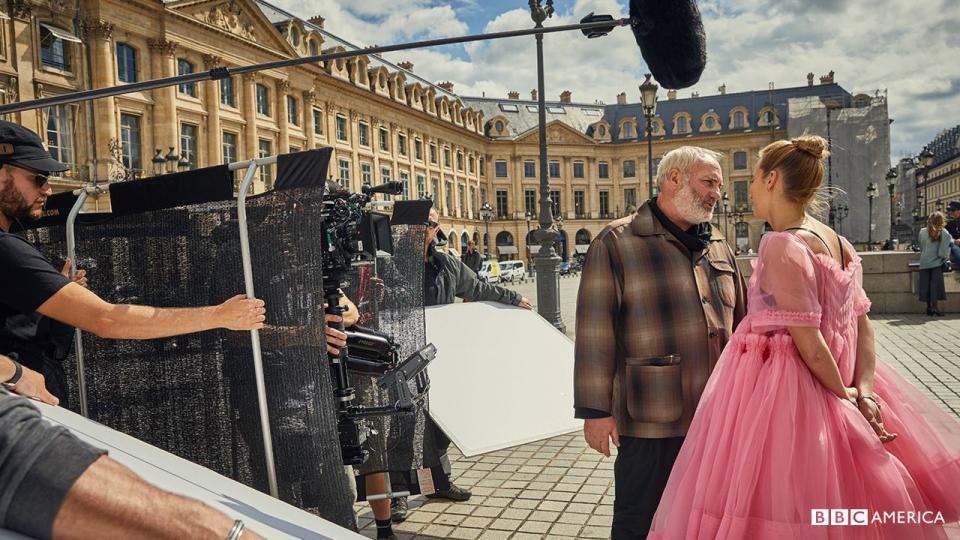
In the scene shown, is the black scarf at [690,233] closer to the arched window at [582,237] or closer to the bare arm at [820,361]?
the bare arm at [820,361]

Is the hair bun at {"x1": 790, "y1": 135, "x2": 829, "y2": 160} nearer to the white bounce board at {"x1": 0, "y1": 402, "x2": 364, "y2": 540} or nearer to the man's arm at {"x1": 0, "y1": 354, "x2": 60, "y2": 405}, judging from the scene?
the white bounce board at {"x1": 0, "y1": 402, "x2": 364, "y2": 540}

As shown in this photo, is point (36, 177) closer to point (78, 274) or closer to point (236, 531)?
point (78, 274)

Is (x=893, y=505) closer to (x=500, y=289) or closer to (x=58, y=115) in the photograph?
(x=500, y=289)

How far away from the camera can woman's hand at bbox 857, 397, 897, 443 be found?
2.58 meters

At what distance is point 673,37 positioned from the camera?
3652 mm

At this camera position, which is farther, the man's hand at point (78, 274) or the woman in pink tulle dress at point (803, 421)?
the man's hand at point (78, 274)

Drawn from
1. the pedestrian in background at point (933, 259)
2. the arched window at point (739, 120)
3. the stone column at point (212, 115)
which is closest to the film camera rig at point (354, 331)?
the pedestrian in background at point (933, 259)

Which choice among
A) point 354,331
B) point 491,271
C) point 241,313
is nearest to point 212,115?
point 491,271

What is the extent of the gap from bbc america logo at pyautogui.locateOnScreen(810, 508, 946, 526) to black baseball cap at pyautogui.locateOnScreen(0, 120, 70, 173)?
10.1ft

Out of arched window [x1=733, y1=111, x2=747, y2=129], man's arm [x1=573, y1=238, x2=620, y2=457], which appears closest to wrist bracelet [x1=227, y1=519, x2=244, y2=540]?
man's arm [x1=573, y1=238, x2=620, y2=457]

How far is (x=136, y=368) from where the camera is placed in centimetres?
321

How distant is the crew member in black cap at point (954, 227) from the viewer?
12906 mm

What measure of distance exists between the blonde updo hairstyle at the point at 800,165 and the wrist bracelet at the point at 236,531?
229 cm

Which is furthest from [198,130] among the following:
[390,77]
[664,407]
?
[664,407]
